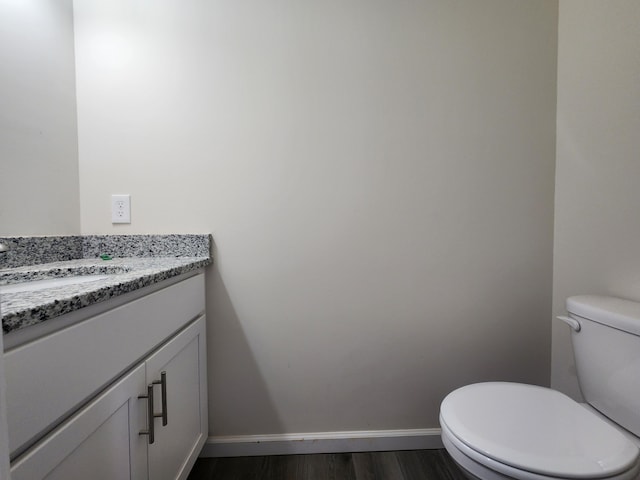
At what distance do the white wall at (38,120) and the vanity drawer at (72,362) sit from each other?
2.19 ft

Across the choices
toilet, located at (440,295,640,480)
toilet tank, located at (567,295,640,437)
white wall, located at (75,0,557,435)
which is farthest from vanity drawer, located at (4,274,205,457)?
toilet tank, located at (567,295,640,437)

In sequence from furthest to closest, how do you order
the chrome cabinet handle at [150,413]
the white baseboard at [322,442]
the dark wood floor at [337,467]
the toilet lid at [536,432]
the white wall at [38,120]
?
the white baseboard at [322,442]
the dark wood floor at [337,467]
the white wall at [38,120]
the chrome cabinet handle at [150,413]
the toilet lid at [536,432]

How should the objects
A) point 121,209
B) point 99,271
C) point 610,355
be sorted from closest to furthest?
1. point 610,355
2. point 99,271
3. point 121,209

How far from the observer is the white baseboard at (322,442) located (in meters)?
1.24

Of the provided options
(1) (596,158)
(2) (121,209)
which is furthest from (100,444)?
(1) (596,158)

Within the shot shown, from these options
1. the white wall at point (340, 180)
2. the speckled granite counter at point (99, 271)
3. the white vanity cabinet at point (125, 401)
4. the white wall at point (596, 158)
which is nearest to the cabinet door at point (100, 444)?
the white vanity cabinet at point (125, 401)

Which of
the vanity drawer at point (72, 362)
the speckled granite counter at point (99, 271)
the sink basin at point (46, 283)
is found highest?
the speckled granite counter at point (99, 271)

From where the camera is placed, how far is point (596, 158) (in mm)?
1109

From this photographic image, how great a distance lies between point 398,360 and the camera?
1.28 m

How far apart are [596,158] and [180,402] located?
1.78m

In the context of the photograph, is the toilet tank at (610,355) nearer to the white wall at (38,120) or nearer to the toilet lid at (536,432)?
the toilet lid at (536,432)

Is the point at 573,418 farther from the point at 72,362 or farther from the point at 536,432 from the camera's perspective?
the point at 72,362

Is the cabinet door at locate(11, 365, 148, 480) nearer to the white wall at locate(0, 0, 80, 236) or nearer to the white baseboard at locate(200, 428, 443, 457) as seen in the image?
the white baseboard at locate(200, 428, 443, 457)

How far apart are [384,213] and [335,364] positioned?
2.31 feet
